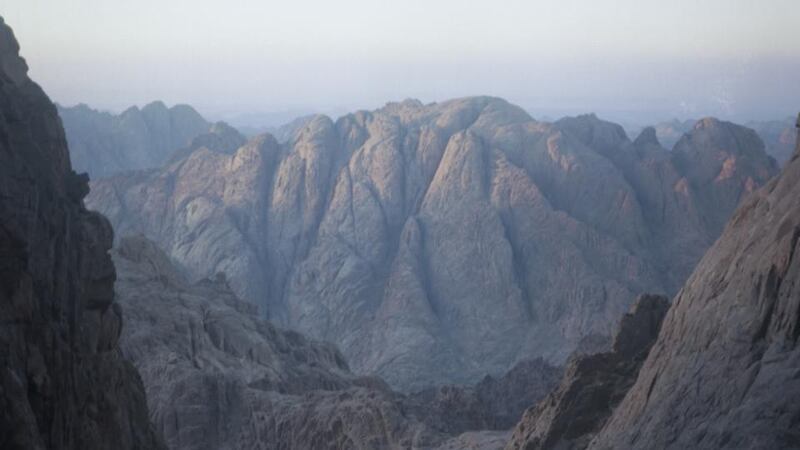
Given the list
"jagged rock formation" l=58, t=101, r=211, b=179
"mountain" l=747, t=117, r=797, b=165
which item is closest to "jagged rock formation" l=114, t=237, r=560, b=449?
"mountain" l=747, t=117, r=797, b=165

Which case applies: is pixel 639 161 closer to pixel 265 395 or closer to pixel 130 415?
pixel 265 395

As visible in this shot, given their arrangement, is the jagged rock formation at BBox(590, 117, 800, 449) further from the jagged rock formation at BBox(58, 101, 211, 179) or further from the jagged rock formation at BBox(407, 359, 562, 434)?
the jagged rock formation at BBox(58, 101, 211, 179)

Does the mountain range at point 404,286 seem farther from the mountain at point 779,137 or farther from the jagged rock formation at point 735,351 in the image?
the mountain at point 779,137

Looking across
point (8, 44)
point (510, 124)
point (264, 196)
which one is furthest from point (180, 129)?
point (8, 44)

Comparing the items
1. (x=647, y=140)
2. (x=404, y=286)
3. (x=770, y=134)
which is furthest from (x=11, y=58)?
(x=770, y=134)

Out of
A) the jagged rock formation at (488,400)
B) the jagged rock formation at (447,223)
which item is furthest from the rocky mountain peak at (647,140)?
the jagged rock formation at (488,400)

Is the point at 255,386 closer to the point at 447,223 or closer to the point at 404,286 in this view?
the point at 404,286

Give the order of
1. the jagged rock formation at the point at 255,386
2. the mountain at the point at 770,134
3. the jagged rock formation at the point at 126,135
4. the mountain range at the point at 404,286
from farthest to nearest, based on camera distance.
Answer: the jagged rock formation at the point at 126,135 → the mountain at the point at 770,134 → the jagged rock formation at the point at 255,386 → the mountain range at the point at 404,286
